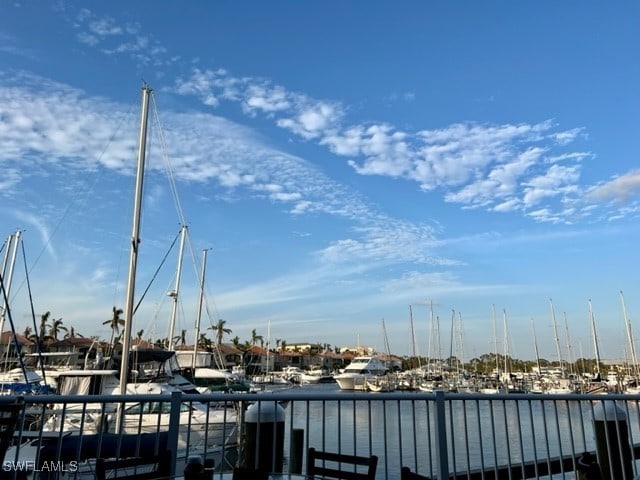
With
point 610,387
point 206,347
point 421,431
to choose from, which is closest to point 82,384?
point 421,431

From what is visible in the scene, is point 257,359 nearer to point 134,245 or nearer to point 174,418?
point 134,245

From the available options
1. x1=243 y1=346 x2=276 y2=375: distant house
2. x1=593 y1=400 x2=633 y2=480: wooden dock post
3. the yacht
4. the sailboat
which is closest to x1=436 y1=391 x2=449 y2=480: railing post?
→ x1=593 y1=400 x2=633 y2=480: wooden dock post

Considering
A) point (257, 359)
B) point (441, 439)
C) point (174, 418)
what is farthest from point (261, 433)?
point (257, 359)

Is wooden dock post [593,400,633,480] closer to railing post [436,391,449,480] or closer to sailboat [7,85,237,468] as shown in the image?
railing post [436,391,449,480]

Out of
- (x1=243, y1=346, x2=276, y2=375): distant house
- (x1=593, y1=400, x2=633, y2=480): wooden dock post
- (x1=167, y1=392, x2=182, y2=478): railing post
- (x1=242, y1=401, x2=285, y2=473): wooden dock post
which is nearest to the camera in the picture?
(x1=167, y1=392, x2=182, y2=478): railing post

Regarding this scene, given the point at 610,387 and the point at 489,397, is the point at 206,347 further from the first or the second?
the point at 489,397

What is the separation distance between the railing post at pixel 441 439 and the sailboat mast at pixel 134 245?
40.4 feet

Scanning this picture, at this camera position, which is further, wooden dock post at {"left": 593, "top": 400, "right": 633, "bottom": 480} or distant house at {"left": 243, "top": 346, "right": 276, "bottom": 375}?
distant house at {"left": 243, "top": 346, "right": 276, "bottom": 375}

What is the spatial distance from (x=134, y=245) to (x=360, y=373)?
189ft

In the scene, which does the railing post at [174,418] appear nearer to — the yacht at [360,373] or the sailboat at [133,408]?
the sailboat at [133,408]

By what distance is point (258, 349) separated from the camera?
342ft

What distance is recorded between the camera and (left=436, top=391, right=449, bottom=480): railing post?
5.17 metres

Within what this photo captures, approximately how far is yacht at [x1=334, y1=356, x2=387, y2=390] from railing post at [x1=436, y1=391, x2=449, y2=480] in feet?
199

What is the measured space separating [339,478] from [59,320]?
9771cm
